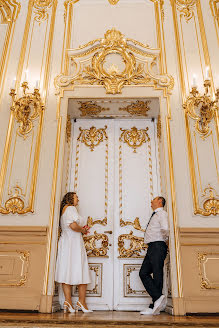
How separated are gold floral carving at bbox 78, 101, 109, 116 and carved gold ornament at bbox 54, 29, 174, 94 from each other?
12.1 inches

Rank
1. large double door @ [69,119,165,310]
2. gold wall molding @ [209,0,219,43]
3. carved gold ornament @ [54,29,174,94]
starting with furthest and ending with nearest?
gold wall molding @ [209,0,219,43] < carved gold ornament @ [54,29,174,94] < large double door @ [69,119,165,310]

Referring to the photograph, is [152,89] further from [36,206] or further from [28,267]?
[28,267]

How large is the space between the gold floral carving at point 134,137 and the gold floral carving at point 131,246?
4.42 feet

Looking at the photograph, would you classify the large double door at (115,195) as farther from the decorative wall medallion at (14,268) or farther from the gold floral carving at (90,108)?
the decorative wall medallion at (14,268)

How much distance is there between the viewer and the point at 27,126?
424 centimetres

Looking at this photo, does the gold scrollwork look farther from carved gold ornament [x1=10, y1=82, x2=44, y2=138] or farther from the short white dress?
carved gold ornament [x1=10, y1=82, x2=44, y2=138]

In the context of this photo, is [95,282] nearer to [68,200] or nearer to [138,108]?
[68,200]

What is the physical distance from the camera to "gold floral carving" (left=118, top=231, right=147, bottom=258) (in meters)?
4.04

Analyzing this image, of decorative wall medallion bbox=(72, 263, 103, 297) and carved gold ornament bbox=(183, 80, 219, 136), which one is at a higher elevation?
carved gold ornament bbox=(183, 80, 219, 136)

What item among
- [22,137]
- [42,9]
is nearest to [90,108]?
[22,137]

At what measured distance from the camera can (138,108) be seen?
4.61 meters

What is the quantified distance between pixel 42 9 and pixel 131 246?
4209 millimetres

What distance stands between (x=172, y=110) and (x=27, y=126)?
210 centimetres

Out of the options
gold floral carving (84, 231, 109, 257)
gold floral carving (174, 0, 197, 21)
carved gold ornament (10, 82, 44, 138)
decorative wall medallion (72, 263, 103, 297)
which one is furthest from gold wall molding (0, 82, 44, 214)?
gold floral carving (174, 0, 197, 21)
